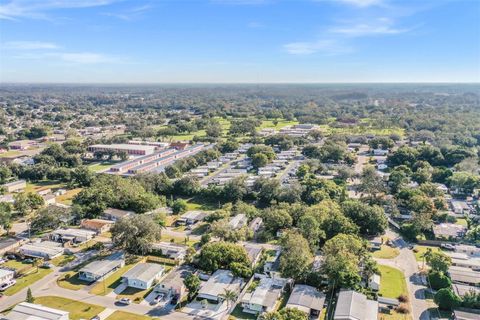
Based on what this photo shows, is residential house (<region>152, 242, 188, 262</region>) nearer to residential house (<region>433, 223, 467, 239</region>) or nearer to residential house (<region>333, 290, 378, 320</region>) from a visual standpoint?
residential house (<region>333, 290, 378, 320</region>)

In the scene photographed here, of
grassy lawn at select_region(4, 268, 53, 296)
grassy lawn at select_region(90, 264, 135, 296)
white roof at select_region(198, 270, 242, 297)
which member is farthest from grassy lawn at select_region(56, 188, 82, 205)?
white roof at select_region(198, 270, 242, 297)

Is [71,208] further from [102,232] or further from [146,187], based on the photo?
[146,187]

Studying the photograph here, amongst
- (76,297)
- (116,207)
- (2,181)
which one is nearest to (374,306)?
(76,297)

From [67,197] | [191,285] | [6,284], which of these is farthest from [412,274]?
[67,197]

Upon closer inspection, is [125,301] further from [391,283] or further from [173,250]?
[391,283]

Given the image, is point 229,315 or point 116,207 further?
point 116,207

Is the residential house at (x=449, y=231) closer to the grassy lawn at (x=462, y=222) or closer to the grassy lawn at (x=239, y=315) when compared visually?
the grassy lawn at (x=462, y=222)
